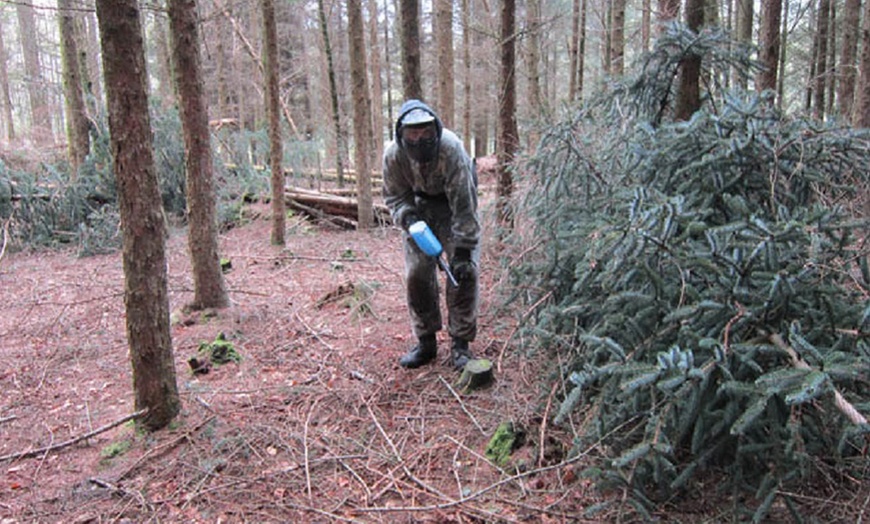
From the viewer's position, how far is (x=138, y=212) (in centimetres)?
329

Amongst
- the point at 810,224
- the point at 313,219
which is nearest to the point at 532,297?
the point at 810,224

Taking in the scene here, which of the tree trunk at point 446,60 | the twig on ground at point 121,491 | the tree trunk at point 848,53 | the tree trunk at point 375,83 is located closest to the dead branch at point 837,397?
the twig on ground at point 121,491

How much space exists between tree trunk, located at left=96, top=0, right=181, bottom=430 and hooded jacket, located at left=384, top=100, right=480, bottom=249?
157cm

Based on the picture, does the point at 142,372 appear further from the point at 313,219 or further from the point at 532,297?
the point at 313,219

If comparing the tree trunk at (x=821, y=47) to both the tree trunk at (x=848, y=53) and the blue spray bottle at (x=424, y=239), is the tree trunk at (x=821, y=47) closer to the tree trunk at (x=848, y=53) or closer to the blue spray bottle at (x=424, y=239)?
the tree trunk at (x=848, y=53)

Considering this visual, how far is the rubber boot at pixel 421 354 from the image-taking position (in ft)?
14.3

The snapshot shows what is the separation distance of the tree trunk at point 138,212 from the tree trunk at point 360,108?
18.2ft

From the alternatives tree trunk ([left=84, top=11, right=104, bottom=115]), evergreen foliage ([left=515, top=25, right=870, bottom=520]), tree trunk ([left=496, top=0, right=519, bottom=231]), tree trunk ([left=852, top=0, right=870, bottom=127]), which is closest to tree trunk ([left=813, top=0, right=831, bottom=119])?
tree trunk ([left=852, top=0, right=870, bottom=127])

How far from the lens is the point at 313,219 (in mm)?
10266

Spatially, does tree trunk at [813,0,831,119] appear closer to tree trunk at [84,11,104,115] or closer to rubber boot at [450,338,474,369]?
rubber boot at [450,338,474,369]

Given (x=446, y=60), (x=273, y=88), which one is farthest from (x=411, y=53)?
(x=446, y=60)

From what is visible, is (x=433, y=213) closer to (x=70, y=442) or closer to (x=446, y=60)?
(x=70, y=442)

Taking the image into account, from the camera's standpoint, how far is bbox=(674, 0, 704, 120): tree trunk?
11.9ft

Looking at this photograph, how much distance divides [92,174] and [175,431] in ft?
28.1
